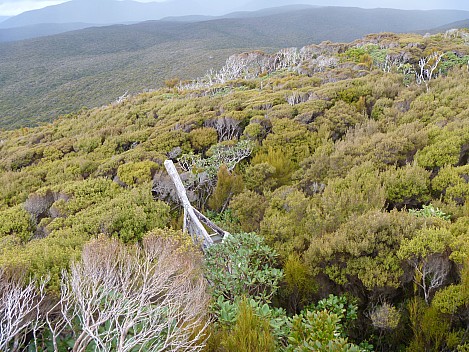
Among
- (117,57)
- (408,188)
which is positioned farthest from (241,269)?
(117,57)

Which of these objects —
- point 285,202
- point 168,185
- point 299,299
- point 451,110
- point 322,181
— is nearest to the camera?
point 299,299

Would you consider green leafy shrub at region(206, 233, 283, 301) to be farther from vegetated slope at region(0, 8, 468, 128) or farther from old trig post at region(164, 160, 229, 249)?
vegetated slope at region(0, 8, 468, 128)

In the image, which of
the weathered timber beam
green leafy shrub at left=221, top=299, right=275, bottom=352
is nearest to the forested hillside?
green leafy shrub at left=221, top=299, right=275, bottom=352

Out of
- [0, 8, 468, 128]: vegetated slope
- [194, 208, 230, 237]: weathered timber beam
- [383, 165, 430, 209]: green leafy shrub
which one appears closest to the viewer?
[383, 165, 430, 209]: green leafy shrub

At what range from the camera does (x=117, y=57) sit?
98.9 m

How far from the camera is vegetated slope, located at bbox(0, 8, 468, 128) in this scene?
2428 inches

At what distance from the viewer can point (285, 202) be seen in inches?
440

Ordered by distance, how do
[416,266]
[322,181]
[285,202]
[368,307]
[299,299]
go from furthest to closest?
1. [322,181]
2. [285,202]
3. [299,299]
4. [368,307]
5. [416,266]

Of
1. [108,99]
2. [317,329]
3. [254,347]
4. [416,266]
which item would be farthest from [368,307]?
[108,99]

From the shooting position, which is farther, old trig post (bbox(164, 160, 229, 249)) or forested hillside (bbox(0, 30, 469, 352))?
old trig post (bbox(164, 160, 229, 249))

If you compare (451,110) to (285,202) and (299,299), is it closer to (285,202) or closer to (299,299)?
(285,202)

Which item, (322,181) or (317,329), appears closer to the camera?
(317,329)

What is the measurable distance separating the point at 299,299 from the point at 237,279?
2103mm

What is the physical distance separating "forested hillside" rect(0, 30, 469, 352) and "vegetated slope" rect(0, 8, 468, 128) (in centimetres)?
4392
